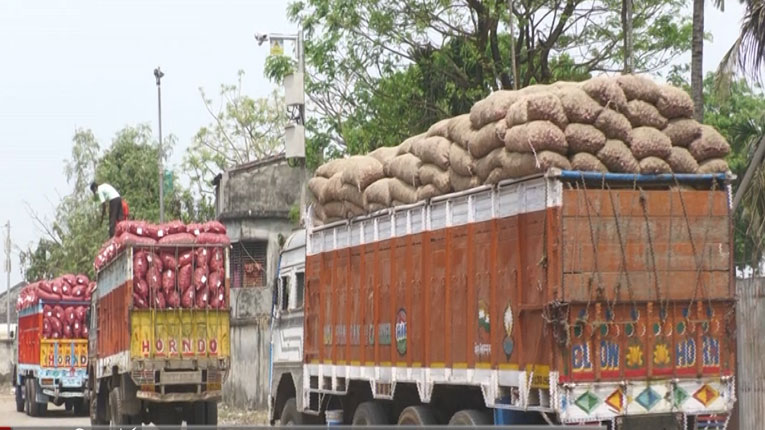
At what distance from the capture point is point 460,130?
508 inches

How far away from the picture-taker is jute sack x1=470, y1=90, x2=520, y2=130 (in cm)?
1200

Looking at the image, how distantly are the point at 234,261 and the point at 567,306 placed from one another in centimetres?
3928

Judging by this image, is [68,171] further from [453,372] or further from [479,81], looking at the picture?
[453,372]

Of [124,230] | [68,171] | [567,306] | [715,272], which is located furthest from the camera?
[68,171]

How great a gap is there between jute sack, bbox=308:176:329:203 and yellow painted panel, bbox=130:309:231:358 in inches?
206

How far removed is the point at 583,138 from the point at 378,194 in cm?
372

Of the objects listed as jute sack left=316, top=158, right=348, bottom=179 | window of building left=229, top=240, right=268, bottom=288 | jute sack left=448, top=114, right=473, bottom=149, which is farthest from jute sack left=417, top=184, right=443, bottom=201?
window of building left=229, top=240, right=268, bottom=288

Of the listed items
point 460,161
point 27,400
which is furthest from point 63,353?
point 460,161

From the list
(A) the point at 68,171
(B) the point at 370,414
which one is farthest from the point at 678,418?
(A) the point at 68,171

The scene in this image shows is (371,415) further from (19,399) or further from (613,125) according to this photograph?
(19,399)

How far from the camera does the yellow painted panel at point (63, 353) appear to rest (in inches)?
1289

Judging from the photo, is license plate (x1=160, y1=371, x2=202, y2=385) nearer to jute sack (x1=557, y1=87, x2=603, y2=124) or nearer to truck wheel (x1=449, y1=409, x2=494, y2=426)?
truck wheel (x1=449, y1=409, x2=494, y2=426)

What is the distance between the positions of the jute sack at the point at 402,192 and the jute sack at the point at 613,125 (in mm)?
2744

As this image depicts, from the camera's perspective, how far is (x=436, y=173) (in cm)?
1335
